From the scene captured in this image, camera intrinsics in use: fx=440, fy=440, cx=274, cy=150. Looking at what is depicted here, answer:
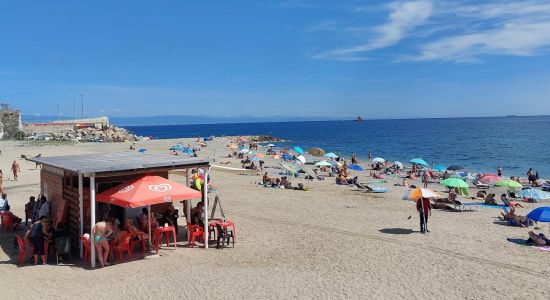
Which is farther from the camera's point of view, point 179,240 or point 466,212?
point 466,212

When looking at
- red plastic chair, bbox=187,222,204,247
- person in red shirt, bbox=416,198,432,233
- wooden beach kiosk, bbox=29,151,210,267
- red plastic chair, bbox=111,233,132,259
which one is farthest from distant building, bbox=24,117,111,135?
person in red shirt, bbox=416,198,432,233

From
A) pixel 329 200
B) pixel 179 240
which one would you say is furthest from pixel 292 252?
pixel 329 200

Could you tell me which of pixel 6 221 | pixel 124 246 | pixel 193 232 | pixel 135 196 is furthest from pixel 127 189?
pixel 6 221

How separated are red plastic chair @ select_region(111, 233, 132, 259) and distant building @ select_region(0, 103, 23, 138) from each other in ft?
210

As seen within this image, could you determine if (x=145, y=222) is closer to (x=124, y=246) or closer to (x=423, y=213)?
(x=124, y=246)

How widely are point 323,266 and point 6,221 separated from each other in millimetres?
9192

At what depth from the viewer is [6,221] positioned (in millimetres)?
12523

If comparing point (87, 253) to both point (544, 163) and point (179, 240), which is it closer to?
point (179, 240)

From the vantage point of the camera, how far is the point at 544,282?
8.60 metres

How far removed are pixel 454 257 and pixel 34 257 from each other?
9515mm

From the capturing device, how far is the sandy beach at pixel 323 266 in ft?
26.3

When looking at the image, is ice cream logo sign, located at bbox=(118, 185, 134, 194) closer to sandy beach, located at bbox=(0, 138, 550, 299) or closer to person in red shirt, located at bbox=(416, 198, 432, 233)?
sandy beach, located at bbox=(0, 138, 550, 299)

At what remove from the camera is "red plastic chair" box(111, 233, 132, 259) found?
10000 millimetres

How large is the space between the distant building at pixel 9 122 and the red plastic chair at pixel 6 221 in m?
59.9
